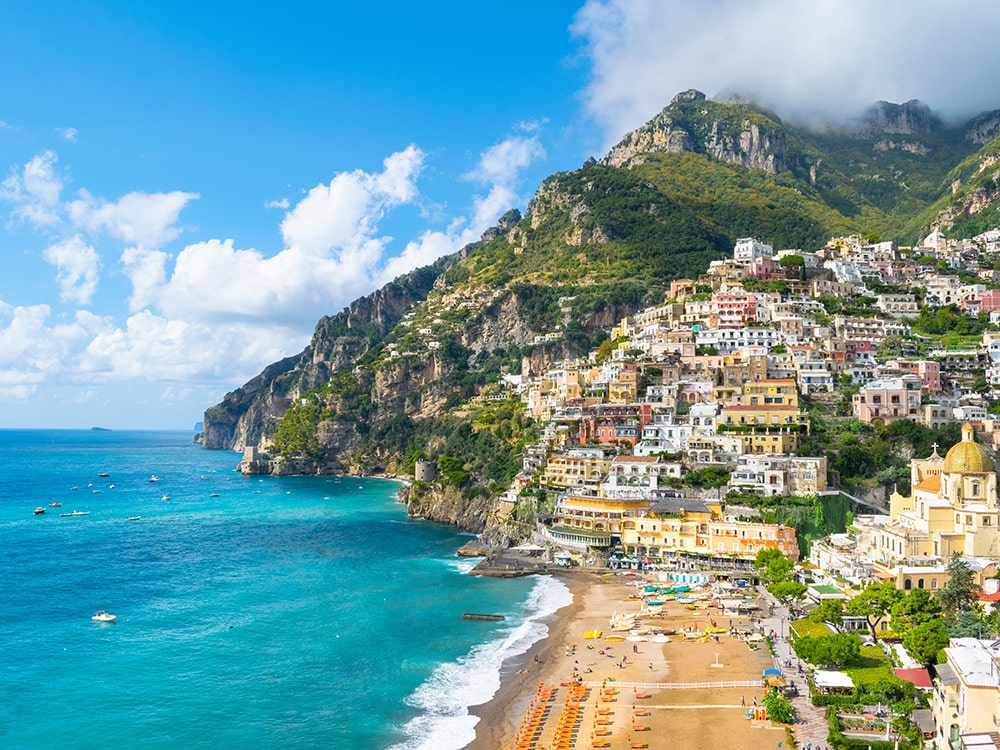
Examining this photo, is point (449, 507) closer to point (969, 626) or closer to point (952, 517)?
point (952, 517)

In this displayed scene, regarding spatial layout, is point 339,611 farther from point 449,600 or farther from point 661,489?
point 661,489

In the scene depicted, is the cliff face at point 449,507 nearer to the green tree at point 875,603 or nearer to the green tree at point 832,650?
the green tree at point 875,603

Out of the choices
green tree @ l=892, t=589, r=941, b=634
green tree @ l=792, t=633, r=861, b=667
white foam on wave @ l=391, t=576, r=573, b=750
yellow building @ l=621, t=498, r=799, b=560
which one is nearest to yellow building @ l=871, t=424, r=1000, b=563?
green tree @ l=892, t=589, r=941, b=634

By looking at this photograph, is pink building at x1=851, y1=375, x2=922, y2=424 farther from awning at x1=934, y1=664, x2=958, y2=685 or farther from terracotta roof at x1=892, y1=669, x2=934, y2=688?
awning at x1=934, y1=664, x2=958, y2=685

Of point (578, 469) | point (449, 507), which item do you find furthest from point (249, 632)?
point (449, 507)

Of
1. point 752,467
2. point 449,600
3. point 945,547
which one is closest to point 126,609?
point 449,600

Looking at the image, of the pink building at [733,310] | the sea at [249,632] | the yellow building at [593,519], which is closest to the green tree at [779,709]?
the sea at [249,632]
